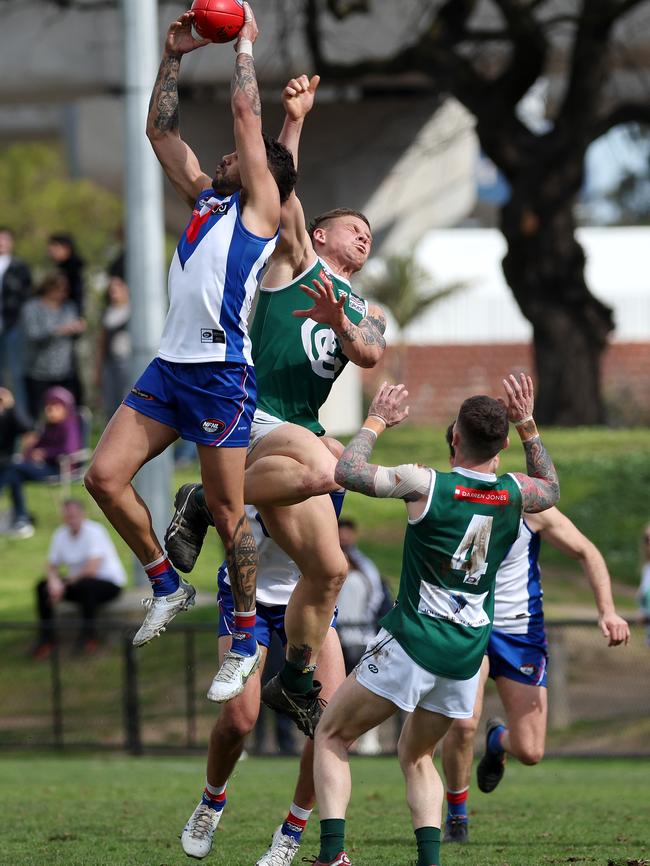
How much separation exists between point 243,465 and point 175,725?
851 centimetres

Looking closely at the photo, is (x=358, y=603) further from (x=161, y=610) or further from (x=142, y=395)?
(x=142, y=395)

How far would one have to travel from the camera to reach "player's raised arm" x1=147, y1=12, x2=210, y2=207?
289 inches

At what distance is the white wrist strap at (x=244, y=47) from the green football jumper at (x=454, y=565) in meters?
2.15

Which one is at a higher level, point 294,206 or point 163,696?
point 294,206

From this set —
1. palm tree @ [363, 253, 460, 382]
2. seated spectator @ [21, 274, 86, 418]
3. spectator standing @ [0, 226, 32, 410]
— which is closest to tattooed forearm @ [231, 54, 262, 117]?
seated spectator @ [21, 274, 86, 418]

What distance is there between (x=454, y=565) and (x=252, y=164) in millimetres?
1975

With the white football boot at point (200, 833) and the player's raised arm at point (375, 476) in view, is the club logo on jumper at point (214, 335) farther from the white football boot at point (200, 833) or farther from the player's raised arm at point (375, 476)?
the white football boot at point (200, 833)

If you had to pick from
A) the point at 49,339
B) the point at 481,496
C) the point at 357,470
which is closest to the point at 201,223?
the point at 357,470

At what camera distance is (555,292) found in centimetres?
2469

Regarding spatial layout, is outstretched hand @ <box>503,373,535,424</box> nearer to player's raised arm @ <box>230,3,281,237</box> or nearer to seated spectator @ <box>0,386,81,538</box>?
player's raised arm @ <box>230,3,281,237</box>

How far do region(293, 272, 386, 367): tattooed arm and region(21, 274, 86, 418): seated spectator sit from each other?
42.6 feet

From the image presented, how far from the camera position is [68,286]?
19.8 m

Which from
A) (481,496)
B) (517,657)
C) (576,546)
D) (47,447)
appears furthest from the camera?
(47,447)

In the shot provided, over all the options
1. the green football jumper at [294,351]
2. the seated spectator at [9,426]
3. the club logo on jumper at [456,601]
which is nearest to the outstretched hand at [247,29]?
the green football jumper at [294,351]
